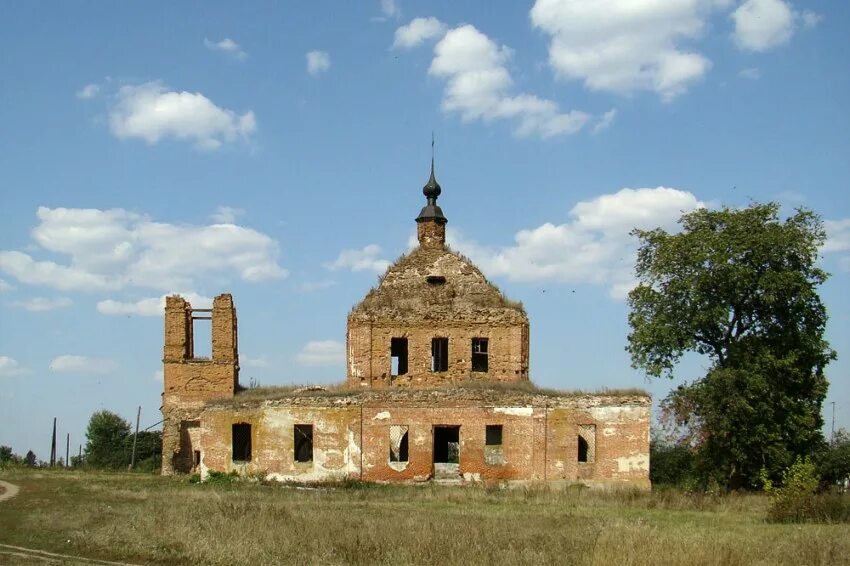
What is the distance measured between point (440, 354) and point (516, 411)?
6.09 m

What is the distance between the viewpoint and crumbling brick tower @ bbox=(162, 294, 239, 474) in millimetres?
35781

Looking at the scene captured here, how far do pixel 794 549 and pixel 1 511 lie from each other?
15.4 meters

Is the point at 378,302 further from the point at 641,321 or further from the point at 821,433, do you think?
the point at 821,433

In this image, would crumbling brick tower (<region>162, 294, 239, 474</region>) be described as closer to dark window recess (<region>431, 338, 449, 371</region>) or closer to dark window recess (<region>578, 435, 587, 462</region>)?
dark window recess (<region>431, 338, 449, 371</region>)

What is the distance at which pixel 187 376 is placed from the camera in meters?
36.3

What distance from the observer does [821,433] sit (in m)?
30.2

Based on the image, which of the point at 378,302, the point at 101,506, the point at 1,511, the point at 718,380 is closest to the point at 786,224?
the point at 718,380

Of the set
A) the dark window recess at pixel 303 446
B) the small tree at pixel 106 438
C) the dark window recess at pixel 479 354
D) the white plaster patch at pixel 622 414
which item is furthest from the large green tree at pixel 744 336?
the small tree at pixel 106 438

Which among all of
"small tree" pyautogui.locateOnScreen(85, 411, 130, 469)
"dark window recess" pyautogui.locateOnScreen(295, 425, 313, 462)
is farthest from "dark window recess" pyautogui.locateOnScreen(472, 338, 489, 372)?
"small tree" pyautogui.locateOnScreen(85, 411, 130, 469)

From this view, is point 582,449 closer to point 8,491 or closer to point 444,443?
point 444,443

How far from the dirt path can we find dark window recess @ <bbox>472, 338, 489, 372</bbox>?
15674 mm

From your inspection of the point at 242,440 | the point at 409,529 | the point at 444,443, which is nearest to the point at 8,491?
the point at 242,440

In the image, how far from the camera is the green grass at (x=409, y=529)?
43.4ft

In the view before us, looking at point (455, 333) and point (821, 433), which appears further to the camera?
point (455, 333)
